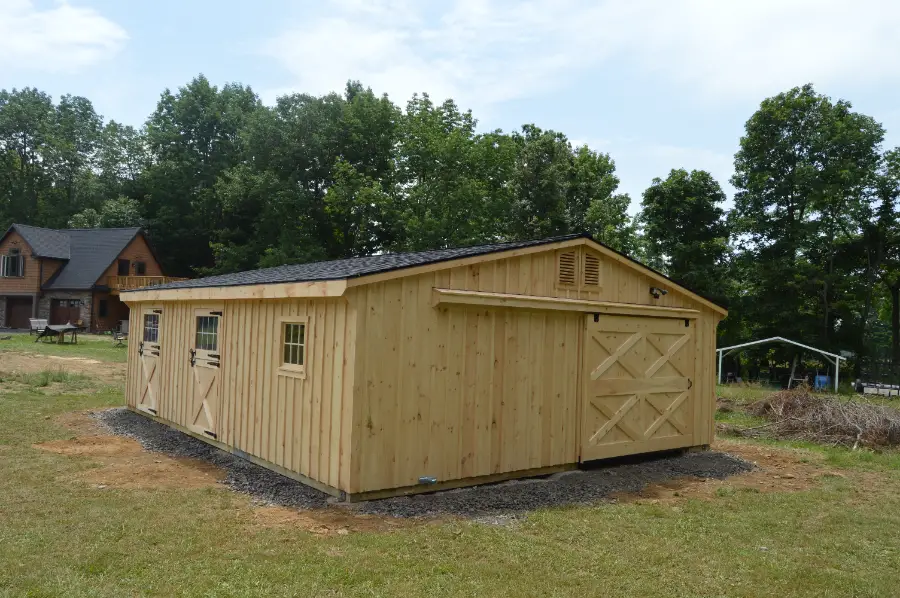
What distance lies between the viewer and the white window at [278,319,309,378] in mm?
7066

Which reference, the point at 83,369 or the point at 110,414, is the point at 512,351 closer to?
the point at 110,414

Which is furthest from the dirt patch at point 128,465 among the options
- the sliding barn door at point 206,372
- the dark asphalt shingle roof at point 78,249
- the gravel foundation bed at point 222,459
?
the dark asphalt shingle roof at point 78,249

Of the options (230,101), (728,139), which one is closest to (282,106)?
(230,101)

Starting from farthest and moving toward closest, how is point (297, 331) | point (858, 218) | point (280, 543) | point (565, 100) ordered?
point (858, 218) < point (565, 100) < point (297, 331) < point (280, 543)

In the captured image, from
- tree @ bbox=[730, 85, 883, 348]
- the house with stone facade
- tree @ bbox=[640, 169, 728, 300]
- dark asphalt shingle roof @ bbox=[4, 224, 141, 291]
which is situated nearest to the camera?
tree @ bbox=[730, 85, 883, 348]

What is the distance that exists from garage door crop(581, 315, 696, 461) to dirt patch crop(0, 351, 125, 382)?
42.3 ft

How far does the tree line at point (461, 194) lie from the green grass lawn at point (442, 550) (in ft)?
73.7

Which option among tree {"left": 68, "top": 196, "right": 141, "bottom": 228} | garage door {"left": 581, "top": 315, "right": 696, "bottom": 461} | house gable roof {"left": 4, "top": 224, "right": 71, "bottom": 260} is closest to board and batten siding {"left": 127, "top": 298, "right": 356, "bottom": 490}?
garage door {"left": 581, "top": 315, "right": 696, "bottom": 461}

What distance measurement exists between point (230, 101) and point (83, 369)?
3709cm

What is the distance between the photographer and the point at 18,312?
3759 cm

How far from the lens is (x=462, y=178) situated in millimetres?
31828

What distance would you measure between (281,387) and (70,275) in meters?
35.0

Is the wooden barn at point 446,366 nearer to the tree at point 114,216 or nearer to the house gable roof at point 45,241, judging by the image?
the house gable roof at point 45,241

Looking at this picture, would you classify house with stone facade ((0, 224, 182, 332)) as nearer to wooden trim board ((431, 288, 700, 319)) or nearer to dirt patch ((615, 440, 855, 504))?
wooden trim board ((431, 288, 700, 319))
